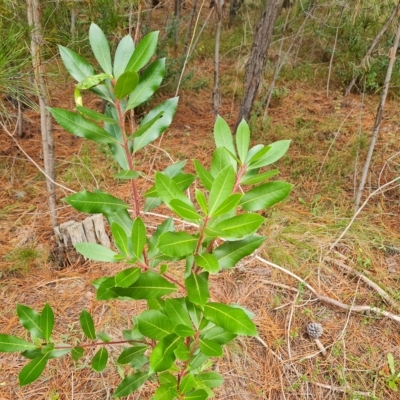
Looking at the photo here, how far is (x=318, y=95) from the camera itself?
482cm

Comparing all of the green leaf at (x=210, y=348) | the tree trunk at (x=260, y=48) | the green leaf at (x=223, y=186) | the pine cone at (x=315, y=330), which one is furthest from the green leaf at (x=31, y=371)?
the tree trunk at (x=260, y=48)

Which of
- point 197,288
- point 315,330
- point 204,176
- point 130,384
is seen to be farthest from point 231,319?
point 315,330

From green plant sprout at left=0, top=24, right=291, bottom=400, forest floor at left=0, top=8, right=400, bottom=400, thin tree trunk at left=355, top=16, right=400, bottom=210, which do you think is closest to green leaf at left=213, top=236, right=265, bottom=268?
green plant sprout at left=0, top=24, right=291, bottom=400

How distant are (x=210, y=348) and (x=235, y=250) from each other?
9.3 inches

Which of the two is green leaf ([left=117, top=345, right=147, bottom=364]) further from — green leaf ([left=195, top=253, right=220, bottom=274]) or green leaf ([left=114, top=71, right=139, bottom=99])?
green leaf ([left=114, top=71, right=139, bottom=99])

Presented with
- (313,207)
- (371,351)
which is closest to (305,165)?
(313,207)

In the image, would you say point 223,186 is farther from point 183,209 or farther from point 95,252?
point 95,252

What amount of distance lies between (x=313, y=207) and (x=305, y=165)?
614 millimetres

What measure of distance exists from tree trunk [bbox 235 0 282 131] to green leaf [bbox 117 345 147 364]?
2.82 meters

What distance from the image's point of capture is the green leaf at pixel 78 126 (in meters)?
0.71

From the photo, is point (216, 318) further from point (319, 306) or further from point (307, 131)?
point (307, 131)

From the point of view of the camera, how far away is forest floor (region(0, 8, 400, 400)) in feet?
5.47

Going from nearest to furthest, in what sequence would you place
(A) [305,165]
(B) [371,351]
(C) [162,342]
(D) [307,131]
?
(C) [162,342], (B) [371,351], (A) [305,165], (D) [307,131]

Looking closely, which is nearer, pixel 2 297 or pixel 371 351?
pixel 371 351
